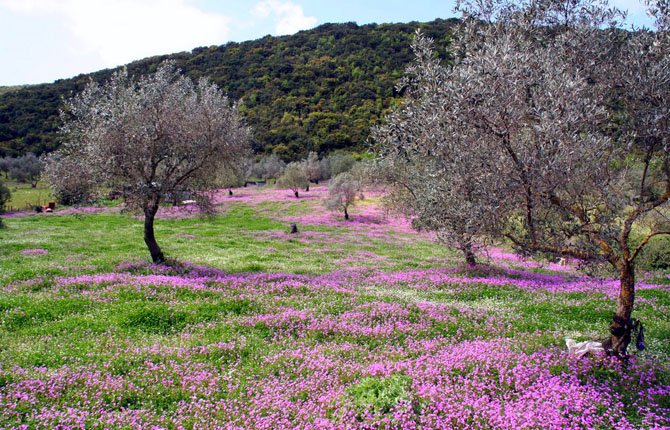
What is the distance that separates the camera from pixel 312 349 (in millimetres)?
9234

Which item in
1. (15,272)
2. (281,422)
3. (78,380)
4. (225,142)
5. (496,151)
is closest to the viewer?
(281,422)

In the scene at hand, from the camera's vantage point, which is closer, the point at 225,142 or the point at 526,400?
the point at 526,400

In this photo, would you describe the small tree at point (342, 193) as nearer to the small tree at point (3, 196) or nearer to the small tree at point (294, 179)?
the small tree at point (294, 179)

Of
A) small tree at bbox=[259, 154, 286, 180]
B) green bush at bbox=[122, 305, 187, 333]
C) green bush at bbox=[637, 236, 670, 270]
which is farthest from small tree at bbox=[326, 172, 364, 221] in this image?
small tree at bbox=[259, 154, 286, 180]

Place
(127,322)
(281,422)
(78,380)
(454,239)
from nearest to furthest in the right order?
(281,422)
(78,380)
(127,322)
(454,239)

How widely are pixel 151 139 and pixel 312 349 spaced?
41.8ft

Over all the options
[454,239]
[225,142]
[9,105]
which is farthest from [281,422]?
[9,105]

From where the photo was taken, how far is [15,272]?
15445 millimetres

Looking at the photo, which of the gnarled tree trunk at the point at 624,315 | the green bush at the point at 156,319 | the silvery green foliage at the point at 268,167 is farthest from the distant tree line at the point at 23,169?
the gnarled tree trunk at the point at 624,315

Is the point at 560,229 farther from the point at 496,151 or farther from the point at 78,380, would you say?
the point at 78,380

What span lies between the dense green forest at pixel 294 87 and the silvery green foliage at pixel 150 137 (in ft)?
232

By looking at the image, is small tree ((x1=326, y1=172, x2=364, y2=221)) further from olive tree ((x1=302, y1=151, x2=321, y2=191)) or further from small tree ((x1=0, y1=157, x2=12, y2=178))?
small tree ((x1=0, y1=157, x2=12, y2=178))

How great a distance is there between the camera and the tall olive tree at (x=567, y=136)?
7066 millimetres

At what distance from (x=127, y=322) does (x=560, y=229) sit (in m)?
11.5
